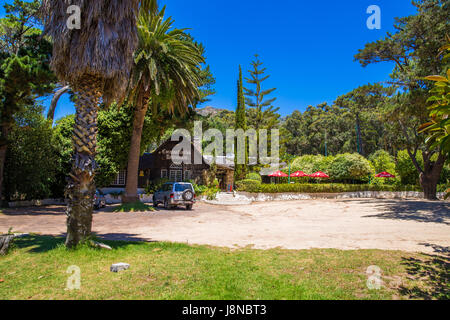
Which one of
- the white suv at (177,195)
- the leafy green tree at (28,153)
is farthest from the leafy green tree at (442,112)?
the leafy green tree at (28,153)

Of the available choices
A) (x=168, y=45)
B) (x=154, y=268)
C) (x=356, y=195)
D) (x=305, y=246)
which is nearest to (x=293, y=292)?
(x=154, y=268)

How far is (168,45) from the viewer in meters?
16.7

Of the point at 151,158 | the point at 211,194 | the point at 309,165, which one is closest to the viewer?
the point at 211,194

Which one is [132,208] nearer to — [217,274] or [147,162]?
[217,274]

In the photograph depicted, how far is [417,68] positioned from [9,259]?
21.9 meters

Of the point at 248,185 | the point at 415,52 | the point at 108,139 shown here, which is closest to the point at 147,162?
the point at 108,139

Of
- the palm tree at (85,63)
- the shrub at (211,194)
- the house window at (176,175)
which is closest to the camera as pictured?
the palm tree at (85,63)

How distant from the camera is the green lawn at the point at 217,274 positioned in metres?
4.36

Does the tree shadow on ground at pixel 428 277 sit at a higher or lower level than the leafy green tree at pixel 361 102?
lower

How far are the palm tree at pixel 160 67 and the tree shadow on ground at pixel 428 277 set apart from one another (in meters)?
13.8

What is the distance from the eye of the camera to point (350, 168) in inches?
1208

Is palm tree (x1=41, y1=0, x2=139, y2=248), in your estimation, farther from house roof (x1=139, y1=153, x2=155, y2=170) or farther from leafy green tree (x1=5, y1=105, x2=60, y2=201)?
house roof (x1=139, y1=153, x2=155, y2=170)

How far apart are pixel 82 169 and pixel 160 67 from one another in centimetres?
1122

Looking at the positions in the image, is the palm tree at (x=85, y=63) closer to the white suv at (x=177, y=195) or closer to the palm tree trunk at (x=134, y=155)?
the palm tree trunk at (x=134, y=155)
